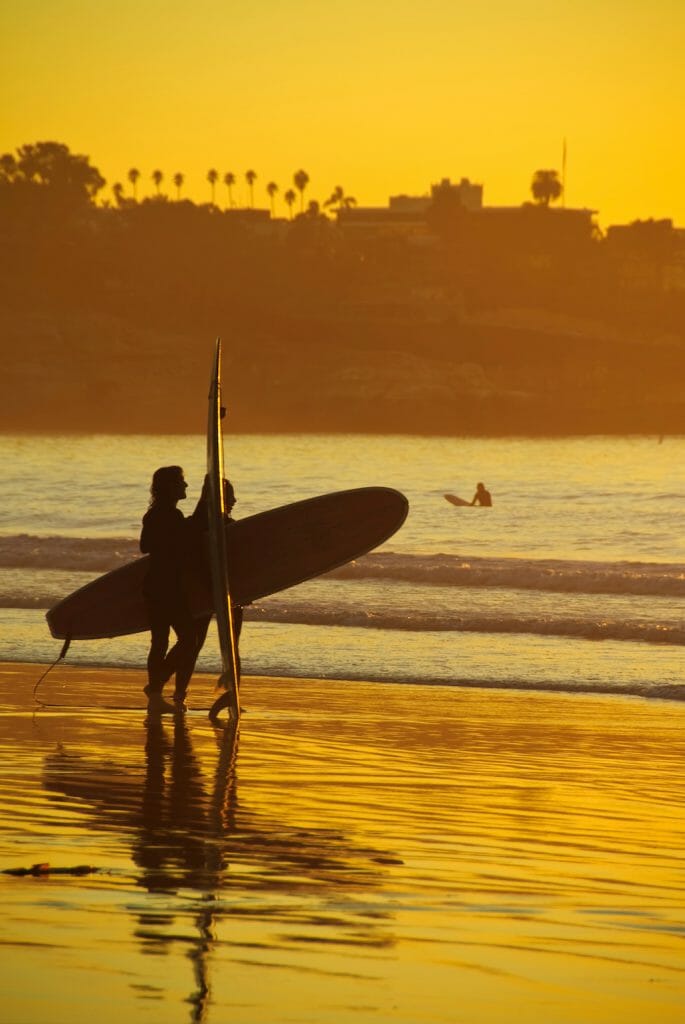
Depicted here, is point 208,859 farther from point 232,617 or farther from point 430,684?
point 430,684

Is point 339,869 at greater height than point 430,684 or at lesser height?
greater

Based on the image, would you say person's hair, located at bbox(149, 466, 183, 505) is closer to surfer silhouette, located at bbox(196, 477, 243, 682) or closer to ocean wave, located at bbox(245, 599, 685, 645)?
surfer silhouette, located at bbox(196, 477, 243, 682)

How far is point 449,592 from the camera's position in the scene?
72.2 feet

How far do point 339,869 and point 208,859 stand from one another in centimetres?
50

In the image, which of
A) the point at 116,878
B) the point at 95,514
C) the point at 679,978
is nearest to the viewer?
the point at 679,978

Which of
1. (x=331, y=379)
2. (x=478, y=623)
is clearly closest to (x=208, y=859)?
(x=478, y=623)

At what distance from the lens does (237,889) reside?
6.24m

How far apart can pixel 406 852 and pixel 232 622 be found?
3.77m

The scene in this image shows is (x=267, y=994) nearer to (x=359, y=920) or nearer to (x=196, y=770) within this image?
(x=359, y=920)

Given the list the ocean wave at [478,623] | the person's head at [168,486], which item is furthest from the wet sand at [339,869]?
the ocean wave at [478,623]

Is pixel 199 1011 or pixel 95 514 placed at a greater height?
pixel 199 1011

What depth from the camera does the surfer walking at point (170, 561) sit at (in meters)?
10.2

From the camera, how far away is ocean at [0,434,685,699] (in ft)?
47.2

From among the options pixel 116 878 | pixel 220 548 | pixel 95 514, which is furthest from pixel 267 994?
pixel 95 514
